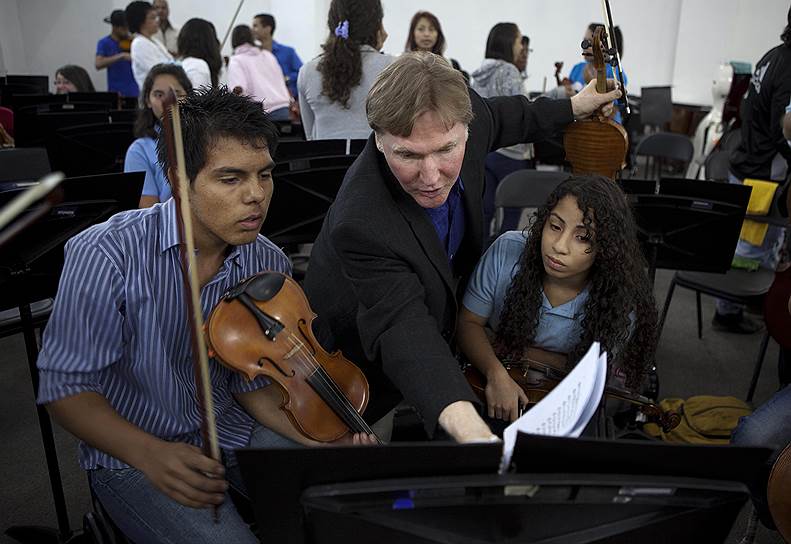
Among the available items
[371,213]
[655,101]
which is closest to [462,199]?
[371,213]

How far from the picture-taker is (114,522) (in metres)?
1.28

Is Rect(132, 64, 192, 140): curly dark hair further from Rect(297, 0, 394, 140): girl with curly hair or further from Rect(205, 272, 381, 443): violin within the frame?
Rect(205, 272, 381, 443): violin

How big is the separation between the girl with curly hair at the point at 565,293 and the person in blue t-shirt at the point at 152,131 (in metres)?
1.29

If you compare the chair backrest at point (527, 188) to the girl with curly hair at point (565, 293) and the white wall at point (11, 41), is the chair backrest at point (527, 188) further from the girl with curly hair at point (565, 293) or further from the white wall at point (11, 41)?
the white wall at point (11, 41)

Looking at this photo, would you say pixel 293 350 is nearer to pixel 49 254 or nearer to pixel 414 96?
pixel 414 96

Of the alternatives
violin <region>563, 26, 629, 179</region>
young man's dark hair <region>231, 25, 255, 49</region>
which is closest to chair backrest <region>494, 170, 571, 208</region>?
violin <region>563, 26, 629, 179</region>

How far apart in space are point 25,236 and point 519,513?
131 centimetres

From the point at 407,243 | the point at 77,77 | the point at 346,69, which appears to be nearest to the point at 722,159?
the point at 346,69

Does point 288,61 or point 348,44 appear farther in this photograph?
point 288,61

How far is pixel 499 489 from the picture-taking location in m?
0.78

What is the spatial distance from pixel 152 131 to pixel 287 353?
1.53 metres

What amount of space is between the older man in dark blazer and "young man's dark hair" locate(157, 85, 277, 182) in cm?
22

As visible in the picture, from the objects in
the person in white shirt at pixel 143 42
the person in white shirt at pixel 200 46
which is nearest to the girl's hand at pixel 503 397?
the person in white shirt at pixel 200 46

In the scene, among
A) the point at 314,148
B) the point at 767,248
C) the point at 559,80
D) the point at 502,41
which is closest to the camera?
the point at 314,148
